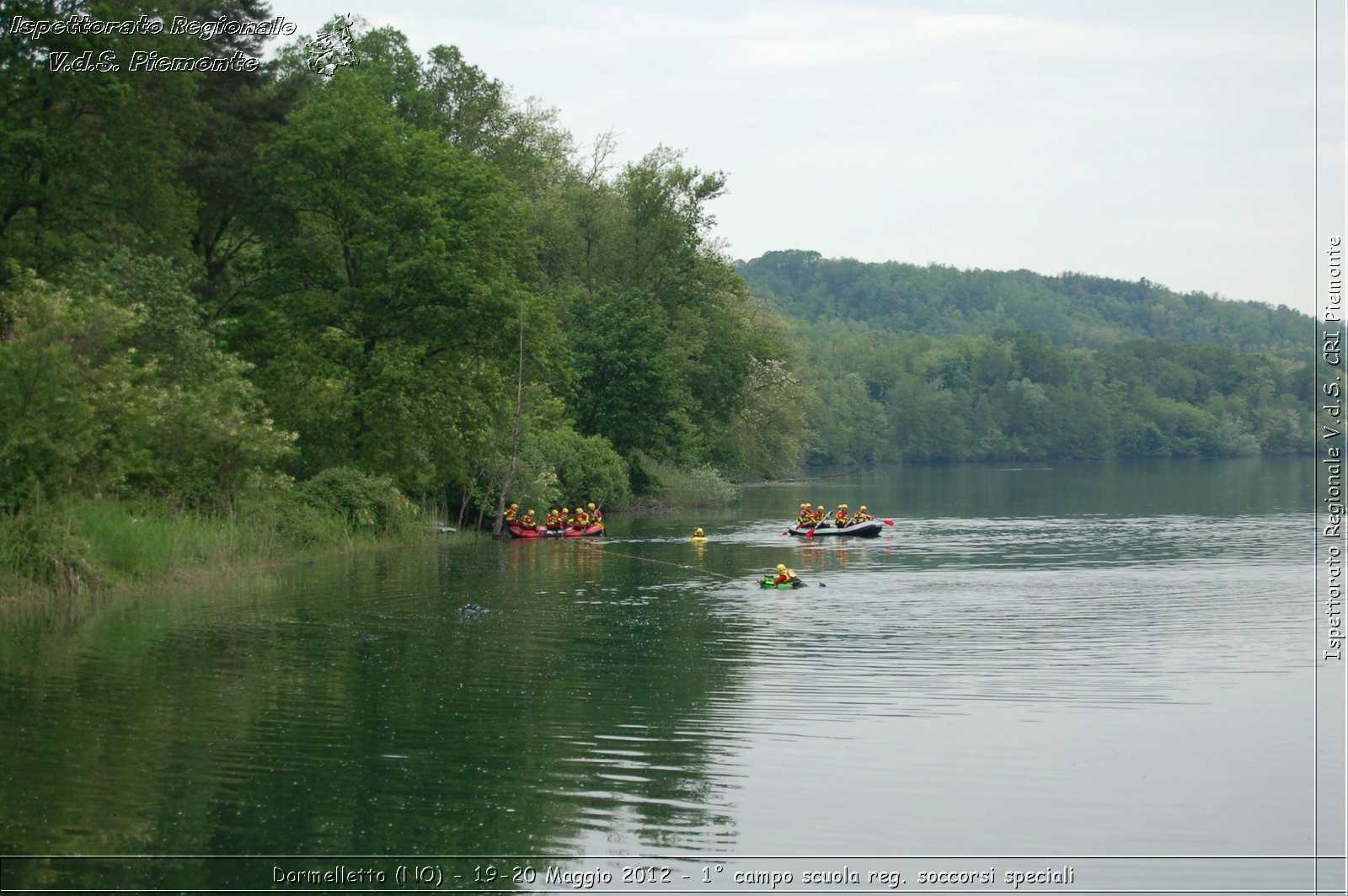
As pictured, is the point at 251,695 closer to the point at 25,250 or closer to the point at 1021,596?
the point at 1021,596

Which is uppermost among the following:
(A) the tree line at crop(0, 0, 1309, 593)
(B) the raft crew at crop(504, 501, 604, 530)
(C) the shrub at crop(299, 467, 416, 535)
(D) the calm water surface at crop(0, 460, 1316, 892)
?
(A) the tree line at crop(0, 0, 1309, 593)

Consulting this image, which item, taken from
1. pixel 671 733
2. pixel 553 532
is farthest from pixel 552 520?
pixel 671 733

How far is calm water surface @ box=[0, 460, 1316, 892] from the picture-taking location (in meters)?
10.5

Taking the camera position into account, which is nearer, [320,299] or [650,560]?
[650,560]

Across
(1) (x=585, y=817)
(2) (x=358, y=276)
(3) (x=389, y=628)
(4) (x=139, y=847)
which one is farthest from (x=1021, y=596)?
(2) (x=358, y=276)

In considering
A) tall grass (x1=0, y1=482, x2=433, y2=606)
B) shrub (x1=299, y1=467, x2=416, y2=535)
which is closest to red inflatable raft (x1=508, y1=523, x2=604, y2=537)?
shrub (x1=299, y1=467, x2=416, y2=535)

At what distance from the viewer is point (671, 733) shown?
14.4m

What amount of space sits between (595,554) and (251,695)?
830 inches

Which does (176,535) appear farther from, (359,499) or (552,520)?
(552,520)

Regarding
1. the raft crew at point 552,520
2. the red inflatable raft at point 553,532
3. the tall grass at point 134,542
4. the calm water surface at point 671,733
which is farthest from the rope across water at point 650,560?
the tall grass at point 134,542

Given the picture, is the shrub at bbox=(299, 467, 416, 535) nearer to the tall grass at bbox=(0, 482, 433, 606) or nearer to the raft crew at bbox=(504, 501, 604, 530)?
the tall grass at bbox=(0, 482, 433, 606)

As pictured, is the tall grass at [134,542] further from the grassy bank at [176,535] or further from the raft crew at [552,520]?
the raft crew at [552,520]

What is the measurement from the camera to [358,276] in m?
40.5

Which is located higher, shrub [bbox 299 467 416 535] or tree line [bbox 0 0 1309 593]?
tree line [bbox 0 0 1309 593]
